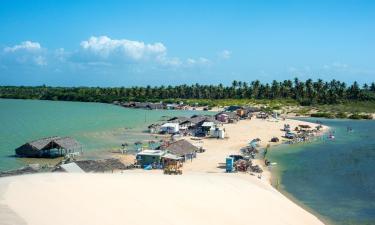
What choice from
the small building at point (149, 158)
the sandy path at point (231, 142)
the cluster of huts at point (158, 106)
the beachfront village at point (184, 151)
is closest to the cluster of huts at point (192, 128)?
the beachfront village at point (184, 151)

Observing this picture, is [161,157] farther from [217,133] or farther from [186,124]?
[186,124]

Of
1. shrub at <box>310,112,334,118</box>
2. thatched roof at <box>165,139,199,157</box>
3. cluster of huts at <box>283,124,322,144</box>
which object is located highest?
shrub at <box>310,112,334,118</box>

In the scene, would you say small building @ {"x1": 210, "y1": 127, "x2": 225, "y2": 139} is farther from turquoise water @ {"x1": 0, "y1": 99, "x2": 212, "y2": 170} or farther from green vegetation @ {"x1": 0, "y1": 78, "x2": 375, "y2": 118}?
green vegetation @ {"x1": 0, "y1": 78, "x2": 375, "y2": 118}

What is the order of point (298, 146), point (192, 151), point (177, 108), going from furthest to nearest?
point (177, 108), point (298, 146), point (192, 151)

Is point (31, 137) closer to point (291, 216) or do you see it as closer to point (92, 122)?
point (92, 122)

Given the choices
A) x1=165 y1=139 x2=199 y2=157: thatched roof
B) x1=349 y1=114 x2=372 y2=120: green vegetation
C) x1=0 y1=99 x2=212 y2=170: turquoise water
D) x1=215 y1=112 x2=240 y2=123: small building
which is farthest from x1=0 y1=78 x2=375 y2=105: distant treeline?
x1=165 y1=139 x2=199 y2=157: thatched roof

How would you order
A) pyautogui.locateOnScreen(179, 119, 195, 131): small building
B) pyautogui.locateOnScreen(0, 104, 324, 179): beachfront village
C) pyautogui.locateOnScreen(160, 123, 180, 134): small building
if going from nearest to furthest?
pyautogui.locateOnScreen(0, 104, 324, 179): beachfront village → pyautogui.locateOnScreen(160, 123, 180, 134): small building → pyautogui.locateOnScreen(179, 119, 195, 131): small building

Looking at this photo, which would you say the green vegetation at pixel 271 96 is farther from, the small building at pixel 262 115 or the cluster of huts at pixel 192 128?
the cluster of huts at pixel 192 128

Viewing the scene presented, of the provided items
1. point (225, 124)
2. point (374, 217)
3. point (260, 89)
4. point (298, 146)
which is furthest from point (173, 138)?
point (260, 89)
